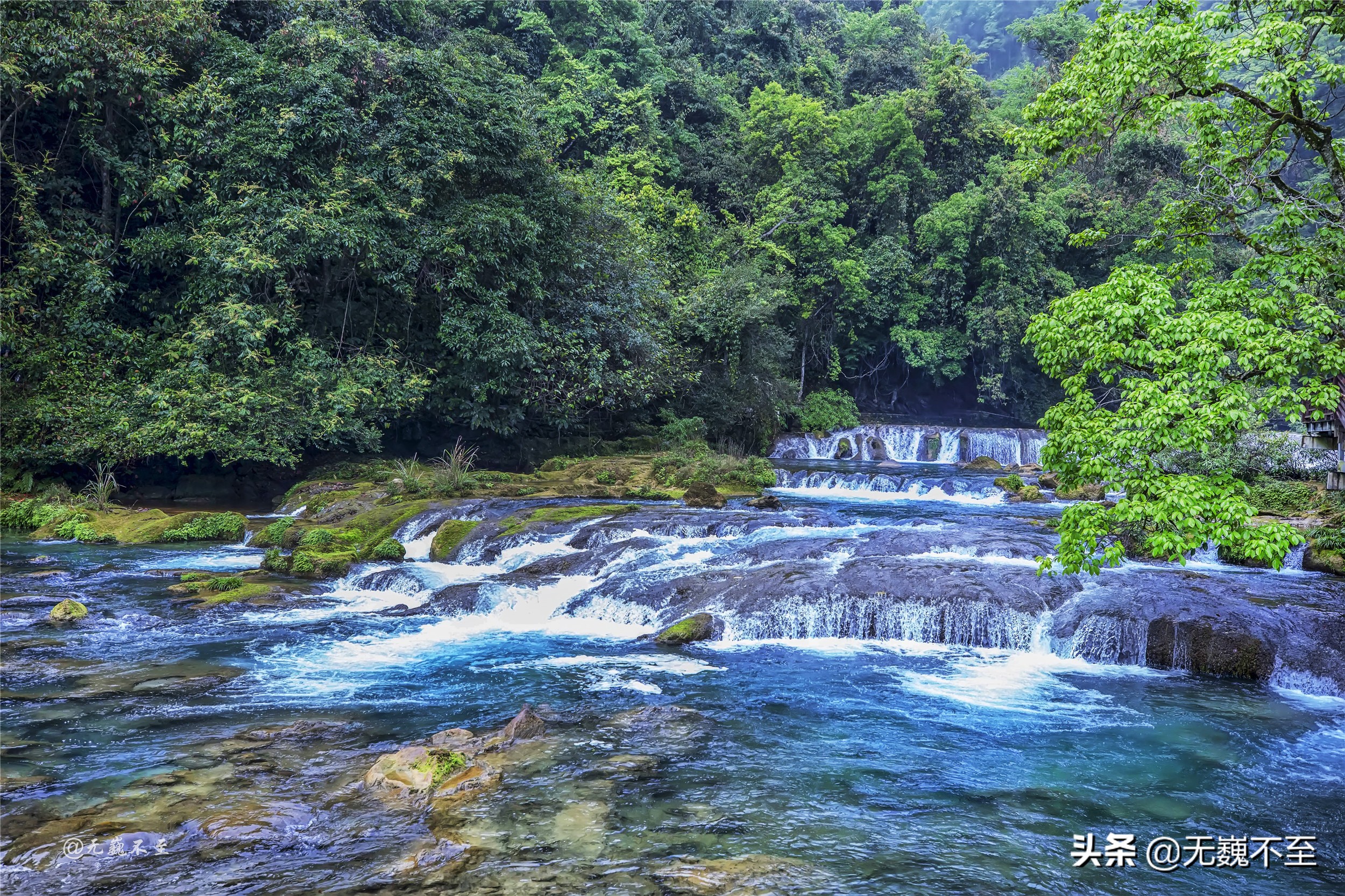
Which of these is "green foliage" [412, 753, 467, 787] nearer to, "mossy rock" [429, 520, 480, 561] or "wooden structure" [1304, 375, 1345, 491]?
"wooden structure" [1304, 375, 1345, 491]

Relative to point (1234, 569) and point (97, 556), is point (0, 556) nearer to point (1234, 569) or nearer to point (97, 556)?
point (97, 556)

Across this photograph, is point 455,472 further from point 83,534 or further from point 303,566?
point 83,534

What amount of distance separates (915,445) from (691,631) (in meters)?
19.2

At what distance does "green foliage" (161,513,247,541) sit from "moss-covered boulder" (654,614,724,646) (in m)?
10.2

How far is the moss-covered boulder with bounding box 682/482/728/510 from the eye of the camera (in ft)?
56.4

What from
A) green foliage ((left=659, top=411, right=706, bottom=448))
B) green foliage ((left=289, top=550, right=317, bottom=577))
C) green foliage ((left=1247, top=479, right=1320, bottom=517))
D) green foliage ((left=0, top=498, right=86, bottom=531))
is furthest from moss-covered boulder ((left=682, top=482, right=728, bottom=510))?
green foliage ((left=0, top=498, right=86, bottom=531))

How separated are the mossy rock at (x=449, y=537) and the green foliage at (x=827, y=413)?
57.3ft

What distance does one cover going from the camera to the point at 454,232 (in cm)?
1858

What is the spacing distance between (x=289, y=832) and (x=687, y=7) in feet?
125

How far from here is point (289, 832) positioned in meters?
5.09

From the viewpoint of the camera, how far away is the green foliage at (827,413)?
3009cm

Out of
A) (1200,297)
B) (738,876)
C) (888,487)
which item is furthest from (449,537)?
(1200,297)

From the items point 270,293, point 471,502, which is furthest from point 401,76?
point 471,502

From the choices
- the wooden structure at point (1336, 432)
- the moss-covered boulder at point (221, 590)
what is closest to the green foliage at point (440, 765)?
the wooden structure at point (1336, 432)
